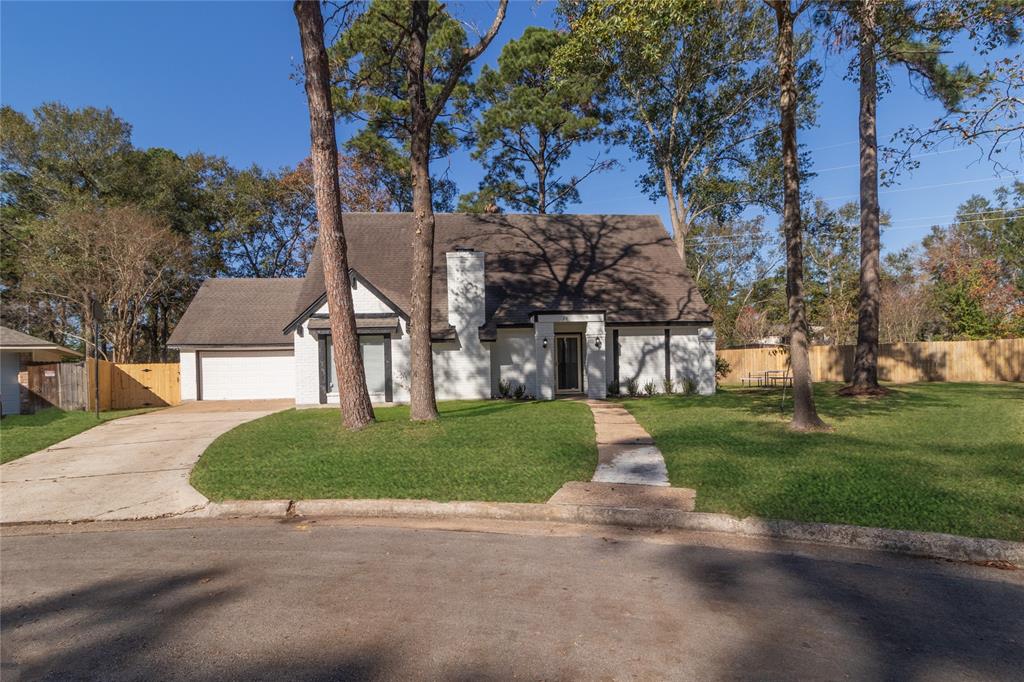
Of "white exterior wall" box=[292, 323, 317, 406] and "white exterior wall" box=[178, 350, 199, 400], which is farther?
"white exterior wall" box=[178, 350, 199, 400]

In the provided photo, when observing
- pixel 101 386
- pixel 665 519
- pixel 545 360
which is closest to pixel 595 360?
pixel 545 360

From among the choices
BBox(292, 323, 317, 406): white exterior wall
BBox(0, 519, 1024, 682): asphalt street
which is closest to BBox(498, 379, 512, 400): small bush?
BBox(292, 323, 317, 406): white exterior wall

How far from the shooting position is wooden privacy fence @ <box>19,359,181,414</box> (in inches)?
706

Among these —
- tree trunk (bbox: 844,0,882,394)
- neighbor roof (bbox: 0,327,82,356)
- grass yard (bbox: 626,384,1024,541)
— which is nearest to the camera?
grass yard (bbox: 626,384,1024,541)

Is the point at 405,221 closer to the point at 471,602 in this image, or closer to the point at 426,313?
the point at 426,313

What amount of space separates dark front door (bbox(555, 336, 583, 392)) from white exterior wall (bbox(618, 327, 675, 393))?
1540mm

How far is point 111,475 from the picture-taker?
855 cm

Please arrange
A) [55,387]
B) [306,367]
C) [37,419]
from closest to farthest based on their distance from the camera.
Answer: [37,419] → [306,367] → [55,387]

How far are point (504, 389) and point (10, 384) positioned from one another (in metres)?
15.7

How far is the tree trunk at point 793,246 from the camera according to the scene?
9.93m

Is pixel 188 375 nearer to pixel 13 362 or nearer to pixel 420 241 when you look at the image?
pixel 13 362

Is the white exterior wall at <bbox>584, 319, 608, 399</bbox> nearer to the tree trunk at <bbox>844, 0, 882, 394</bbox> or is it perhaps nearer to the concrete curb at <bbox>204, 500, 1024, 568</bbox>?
the tree trunk at <bbox>844, 0, 882, 394</bbox>

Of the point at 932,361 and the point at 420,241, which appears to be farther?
the point at 932,361

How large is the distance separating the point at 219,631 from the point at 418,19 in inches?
455
